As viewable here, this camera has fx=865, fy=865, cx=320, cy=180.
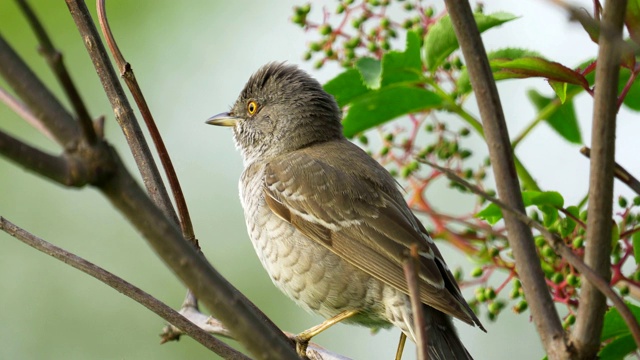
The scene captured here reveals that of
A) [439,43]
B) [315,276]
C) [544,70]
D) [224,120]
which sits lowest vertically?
[544,70]

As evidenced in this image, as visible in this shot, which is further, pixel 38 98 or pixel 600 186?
pixel 600 186

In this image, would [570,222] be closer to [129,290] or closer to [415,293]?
[415,293]

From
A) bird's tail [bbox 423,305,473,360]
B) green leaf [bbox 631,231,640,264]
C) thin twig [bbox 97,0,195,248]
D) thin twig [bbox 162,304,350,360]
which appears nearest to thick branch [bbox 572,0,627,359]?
green leaf [bbox 631,231,640,264]

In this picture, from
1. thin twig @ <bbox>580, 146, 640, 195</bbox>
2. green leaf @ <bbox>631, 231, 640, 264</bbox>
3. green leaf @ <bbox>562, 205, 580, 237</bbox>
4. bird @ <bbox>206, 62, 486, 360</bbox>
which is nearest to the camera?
thin twig @ <bbox>580, 146, 640, 195</bbox>

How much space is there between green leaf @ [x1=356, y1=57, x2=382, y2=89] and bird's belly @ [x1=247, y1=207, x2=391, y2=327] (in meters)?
1.31

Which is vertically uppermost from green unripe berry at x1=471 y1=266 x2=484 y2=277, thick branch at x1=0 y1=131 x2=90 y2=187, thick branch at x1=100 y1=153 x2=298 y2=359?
green unripe berry at x1=471 y1=266 x2=484 y2=277

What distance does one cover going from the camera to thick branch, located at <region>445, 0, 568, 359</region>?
2.29m

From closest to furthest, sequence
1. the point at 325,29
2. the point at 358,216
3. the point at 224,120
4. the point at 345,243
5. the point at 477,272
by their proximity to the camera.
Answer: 1. the point at 477,272
2. the point at 325,29
3. the point at 345,243
4. the point at 358,216
5. the point at 224,120

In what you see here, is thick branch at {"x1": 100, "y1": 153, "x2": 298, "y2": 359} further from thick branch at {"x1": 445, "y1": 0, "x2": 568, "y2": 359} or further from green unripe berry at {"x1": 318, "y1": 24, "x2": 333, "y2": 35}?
green unripe berry at {"x1": 318, "y1": 24, "x2": 333, "y2": 35}

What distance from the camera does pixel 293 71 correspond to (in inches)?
230

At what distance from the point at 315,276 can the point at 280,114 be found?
1579 mm

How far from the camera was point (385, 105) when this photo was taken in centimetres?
369

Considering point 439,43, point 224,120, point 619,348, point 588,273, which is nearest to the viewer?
point 588,273

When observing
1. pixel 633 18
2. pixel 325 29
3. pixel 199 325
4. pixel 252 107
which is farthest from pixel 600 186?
pixel 252 107
